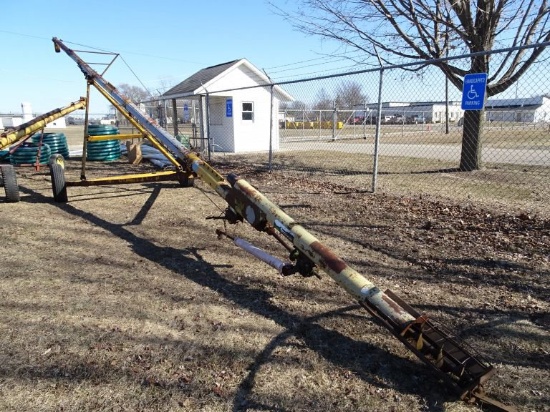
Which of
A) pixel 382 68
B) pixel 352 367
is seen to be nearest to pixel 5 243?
pixel 352 367

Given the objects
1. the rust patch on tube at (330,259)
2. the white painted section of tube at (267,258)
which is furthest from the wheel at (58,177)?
the rust patch on tube at (330,259)

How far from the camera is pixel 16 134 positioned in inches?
295

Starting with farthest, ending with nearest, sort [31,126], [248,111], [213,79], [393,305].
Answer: [248,111]
[213,79]
[31,126]
[393,305]

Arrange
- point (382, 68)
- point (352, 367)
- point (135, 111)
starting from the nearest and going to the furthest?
point (352, 367) → point (135, 111) → point (382, 68)

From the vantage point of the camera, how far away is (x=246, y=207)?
11.1 feet

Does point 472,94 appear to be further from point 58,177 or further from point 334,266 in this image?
point 58,177

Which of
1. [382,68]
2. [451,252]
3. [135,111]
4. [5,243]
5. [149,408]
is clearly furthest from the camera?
[382,68]

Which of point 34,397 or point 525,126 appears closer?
point 34,397

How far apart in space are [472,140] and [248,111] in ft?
33.0

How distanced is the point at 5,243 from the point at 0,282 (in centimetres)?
128

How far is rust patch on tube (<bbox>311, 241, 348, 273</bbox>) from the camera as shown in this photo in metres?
2.54

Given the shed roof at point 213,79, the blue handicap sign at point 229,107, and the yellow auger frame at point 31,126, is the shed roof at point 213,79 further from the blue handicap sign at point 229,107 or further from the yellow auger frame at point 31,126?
the yellow auger frame at point 31,126

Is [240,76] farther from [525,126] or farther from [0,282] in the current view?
[0,282]

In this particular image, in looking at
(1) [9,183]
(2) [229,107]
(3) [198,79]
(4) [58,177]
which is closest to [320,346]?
(4) [58,177]
